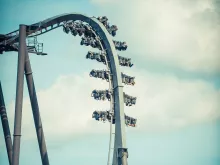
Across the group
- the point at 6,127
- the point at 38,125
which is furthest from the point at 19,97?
the point at 6,127

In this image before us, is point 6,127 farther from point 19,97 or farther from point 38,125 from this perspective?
point 19,97

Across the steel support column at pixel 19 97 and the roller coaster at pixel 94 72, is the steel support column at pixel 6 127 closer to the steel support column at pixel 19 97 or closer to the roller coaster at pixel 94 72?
the roller coaster at pixel 94 72

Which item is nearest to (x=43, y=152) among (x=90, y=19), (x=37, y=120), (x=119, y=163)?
(x=37, y=120)

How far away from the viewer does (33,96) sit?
2041 inches

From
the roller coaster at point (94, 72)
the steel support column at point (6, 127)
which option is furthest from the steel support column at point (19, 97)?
the steel support column at point (6, 127)

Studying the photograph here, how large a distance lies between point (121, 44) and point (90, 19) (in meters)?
3.76

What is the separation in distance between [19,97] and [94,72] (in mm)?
7361

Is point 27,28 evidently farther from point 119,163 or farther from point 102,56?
point 119,163

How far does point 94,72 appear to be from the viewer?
46656mm

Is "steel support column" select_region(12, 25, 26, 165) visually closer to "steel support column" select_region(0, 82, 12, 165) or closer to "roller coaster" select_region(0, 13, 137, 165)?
"roller coaster" select_region(0, 13, 137, 165)

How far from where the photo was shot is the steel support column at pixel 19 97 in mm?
47219

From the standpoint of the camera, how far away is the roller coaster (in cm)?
4531

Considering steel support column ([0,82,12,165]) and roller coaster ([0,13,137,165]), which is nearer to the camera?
roller coaster ([0,13,137,165])

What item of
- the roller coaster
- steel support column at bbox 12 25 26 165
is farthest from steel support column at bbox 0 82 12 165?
steel support column at bbox 12 25 26 165
